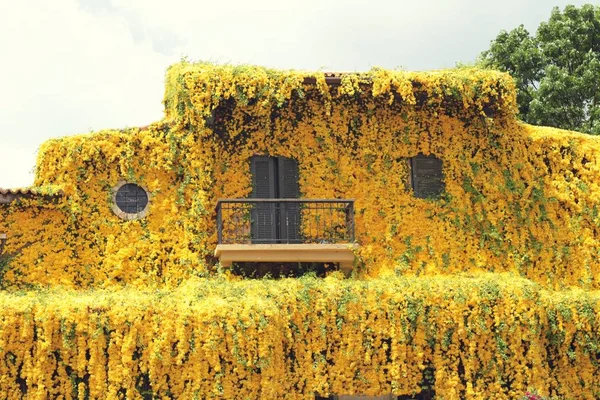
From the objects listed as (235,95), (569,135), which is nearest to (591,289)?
(569,135)

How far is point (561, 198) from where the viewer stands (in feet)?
70.6

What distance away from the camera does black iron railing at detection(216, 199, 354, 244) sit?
20.1 m

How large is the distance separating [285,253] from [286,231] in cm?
104

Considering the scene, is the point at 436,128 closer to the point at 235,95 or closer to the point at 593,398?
the point at 235,95

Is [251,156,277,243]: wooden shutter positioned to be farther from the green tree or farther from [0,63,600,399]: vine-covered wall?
the green tree

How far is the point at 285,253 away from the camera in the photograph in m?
19.5

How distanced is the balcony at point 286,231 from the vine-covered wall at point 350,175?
399 millimetres

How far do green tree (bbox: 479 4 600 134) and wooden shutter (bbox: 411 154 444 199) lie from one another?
11.2m

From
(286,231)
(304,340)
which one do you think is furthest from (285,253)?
(304,340)

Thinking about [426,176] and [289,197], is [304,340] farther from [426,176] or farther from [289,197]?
[426,176]

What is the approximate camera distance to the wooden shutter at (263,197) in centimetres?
2030

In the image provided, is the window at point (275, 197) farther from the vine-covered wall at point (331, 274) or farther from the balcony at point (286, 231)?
the vine-covered wall at point (331, 274)

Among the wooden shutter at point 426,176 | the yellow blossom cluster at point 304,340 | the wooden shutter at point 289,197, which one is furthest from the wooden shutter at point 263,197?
the wooden shutter at point 426,176

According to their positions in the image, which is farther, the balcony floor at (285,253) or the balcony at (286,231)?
the balcony at (286,231)
